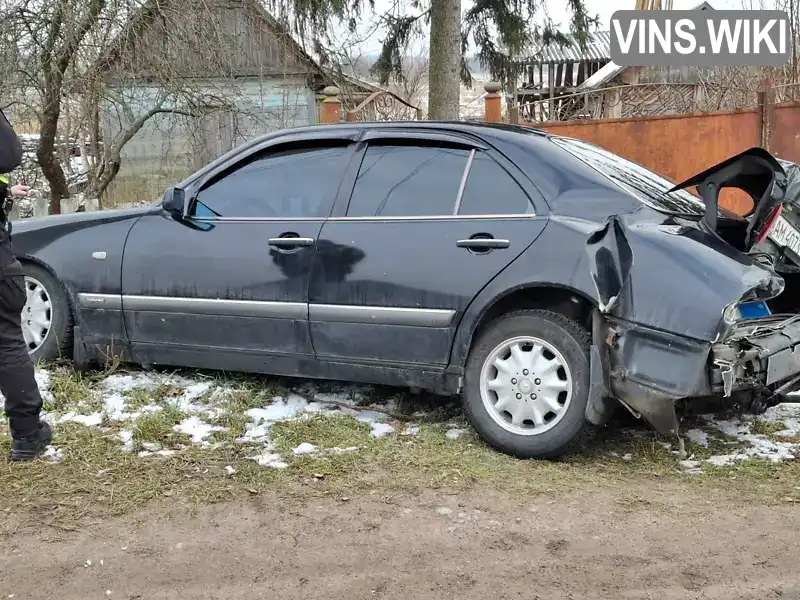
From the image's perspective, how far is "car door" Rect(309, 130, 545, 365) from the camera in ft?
11.9

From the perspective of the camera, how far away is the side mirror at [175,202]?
14.0 ft

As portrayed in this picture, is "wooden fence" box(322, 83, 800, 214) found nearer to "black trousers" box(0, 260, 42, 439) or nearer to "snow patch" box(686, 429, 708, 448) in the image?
"snow patch" box(686, 429, 708, 448)

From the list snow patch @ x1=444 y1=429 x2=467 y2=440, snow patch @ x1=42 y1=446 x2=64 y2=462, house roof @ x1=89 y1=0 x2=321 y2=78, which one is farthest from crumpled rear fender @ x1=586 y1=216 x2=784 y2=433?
house roof @ x1=89 y1=0 x2=321 y2=78

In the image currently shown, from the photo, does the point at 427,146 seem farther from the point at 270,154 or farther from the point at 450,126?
the point at 270,154

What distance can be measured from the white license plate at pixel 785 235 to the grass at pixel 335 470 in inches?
39.5

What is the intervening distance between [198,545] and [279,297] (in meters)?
1.50

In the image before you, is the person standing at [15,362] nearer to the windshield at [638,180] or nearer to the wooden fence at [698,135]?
the windshield at [638,180]

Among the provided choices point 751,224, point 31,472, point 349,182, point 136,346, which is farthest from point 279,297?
point 751,224

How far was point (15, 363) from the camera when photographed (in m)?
3.38

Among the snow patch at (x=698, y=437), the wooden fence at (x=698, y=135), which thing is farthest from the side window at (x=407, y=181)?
the wooden fence at (x=698, y=135)

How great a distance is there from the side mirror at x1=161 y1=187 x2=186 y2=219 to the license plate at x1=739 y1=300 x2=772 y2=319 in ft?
9.68

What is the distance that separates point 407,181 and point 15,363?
203 centimetres

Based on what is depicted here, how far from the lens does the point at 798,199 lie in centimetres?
342

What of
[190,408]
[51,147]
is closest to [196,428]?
[190,408]
